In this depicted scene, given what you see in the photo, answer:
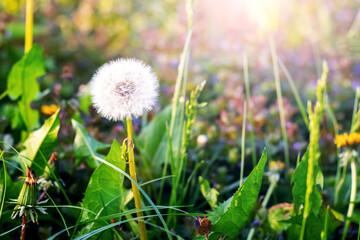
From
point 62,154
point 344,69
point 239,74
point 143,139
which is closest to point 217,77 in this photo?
point 239,74

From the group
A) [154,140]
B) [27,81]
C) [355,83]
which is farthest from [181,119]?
[355,83]

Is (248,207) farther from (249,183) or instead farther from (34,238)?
(34,238)

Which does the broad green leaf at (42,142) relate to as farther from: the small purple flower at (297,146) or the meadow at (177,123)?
the small purple flower at (297,146)

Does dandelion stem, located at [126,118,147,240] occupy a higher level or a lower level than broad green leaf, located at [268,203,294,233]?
higher

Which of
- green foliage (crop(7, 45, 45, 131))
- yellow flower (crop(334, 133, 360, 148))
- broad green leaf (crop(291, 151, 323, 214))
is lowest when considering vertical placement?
broad green leaf (crop(291, 151, 323, 214))

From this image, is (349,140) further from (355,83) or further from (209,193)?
(355,83)

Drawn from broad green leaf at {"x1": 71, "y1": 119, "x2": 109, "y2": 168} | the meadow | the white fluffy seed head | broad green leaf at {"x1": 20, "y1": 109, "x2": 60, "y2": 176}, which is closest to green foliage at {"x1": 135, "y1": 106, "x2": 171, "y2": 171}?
the meadow

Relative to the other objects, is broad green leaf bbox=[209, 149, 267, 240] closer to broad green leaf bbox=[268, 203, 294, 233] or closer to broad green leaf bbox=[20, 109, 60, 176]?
broad green leaf bbox=[268, 203, 294, 233]

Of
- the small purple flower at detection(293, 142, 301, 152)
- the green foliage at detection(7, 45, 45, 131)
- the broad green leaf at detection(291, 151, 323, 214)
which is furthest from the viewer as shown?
the small purple flower at detection(293, 142, 301, 152)

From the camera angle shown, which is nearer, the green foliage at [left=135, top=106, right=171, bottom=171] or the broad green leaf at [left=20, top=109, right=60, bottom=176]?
the broad green leaf at [left=20, top=109, right=60, bottom=176]
